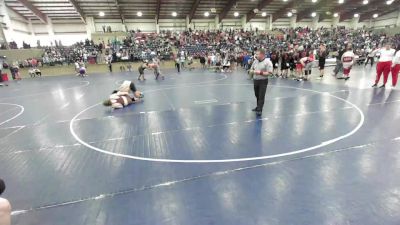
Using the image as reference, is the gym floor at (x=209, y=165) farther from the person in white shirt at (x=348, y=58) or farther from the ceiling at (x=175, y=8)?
the ceiling at (x=175, y=8)

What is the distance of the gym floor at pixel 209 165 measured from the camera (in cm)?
274

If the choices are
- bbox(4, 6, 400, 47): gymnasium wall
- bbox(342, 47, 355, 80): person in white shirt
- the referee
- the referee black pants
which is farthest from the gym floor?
bbox(4, 6, 400, 47): gymnasium wall

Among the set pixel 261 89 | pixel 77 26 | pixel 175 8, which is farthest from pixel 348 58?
pixel 77 26

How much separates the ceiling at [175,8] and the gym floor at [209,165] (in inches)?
939

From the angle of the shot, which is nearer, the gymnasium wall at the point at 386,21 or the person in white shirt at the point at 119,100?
the person in white shirt at the point at 119,100

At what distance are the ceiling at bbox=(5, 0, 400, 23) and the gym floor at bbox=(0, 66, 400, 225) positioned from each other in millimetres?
23852

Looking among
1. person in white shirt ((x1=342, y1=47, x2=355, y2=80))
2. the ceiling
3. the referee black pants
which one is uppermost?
the ceiling

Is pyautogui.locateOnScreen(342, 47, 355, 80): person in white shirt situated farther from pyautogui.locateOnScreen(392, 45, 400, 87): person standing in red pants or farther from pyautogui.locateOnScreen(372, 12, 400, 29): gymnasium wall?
pyautogui.locateOnScreen(372, 12, 400, 29): gymnasium wall

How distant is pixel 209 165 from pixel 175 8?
1193 inches

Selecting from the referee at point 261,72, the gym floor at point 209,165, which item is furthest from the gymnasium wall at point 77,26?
the referee at point 261,72

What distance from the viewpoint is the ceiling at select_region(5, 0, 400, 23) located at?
85.4 ft

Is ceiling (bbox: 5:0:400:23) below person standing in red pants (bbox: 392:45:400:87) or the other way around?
the other way around

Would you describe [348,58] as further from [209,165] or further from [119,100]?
[209,165]

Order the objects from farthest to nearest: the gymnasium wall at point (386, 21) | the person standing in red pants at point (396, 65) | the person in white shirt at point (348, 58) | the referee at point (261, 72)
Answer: the gymnasium wall at point (386, 21), the person in white shirt at point (348, 58), the person standing in red pants at point (396, 65), the referee at point (261, 72)
